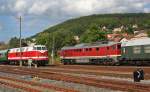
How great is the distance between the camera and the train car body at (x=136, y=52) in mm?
45562

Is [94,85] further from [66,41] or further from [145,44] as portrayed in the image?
[66,41]

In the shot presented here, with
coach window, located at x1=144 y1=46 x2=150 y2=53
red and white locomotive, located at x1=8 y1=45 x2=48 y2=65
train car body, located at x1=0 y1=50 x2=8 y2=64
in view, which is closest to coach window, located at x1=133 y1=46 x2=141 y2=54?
coach window, located at x1=144 y1=46 x2=150 y2=53

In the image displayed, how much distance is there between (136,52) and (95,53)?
34.9 ft

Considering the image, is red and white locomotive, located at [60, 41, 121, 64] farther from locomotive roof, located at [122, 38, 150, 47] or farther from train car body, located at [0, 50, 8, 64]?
train car body, located at [0, 50, 8, 64]

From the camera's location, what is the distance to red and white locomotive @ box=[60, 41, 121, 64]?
5197 cm

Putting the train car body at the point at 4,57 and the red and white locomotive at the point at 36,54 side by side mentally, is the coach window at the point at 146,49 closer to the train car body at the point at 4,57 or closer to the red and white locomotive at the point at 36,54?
the red and white locomotive at the point at 36,54

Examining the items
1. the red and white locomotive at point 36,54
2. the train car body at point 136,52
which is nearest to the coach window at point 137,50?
the train car body at point 136,52

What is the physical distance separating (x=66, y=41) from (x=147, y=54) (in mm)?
96426

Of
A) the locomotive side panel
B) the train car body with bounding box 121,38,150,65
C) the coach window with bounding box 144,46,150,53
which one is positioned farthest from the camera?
the locomotive side panel

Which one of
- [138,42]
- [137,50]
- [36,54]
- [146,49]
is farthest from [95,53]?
[146,49]

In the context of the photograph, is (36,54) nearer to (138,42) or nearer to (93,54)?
(93,54)

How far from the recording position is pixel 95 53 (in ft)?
186

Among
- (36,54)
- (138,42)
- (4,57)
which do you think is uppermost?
(138,42)

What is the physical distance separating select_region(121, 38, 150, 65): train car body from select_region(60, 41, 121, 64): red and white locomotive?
58.3 inches
